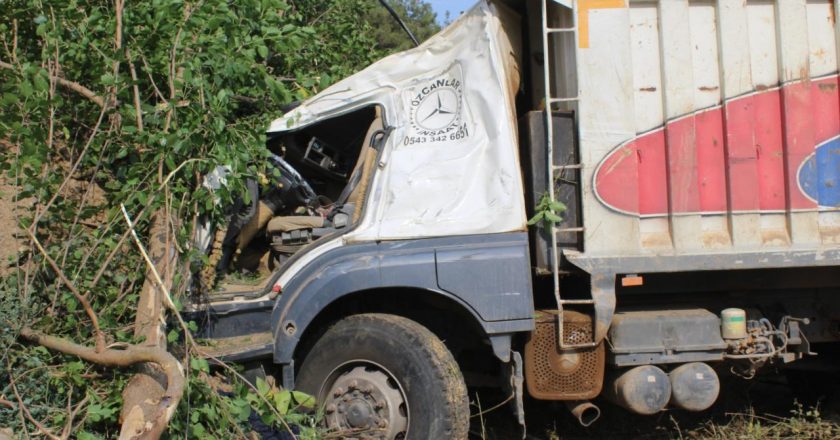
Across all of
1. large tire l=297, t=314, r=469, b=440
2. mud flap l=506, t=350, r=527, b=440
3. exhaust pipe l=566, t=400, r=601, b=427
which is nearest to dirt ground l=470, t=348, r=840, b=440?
exhaust pipe l=566, t=400, r=601, b=427

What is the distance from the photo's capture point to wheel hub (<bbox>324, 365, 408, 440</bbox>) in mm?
4254

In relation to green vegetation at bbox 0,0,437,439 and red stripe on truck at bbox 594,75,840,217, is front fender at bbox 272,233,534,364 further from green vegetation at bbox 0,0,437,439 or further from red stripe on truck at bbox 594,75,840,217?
red stripe on truck at bbox 594,75,840,217

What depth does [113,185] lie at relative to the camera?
4.13m

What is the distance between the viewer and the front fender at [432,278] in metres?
4.21

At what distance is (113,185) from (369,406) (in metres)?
1.92

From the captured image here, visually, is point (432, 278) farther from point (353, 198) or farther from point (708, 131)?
point (708, 131)

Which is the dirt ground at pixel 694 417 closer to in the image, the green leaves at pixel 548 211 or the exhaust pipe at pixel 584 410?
the exhaust pipe at pixel 584 410

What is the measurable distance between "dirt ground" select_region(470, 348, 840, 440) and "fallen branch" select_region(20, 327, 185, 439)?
2.58m

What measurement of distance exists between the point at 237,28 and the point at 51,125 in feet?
3.77

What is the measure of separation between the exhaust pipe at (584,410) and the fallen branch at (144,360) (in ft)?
7.77

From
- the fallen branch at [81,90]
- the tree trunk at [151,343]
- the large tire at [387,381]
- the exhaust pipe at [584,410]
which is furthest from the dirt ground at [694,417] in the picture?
the fallen branch at [81,90]

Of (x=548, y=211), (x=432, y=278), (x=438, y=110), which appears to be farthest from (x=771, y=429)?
(x=438, y=110)

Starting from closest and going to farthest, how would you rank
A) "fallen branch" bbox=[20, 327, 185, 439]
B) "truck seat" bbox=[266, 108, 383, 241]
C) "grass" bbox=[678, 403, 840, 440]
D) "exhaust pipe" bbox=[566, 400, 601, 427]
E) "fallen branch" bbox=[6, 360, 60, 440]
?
"fallen branch" bbox=[20, 327, 185, 439] → "fallen branch" bbox=[6, 360, 60, 440] → "exhaust pipe" bbox=[566, 400, 601, 427] → "truck seat" bbox=[266, 108, 383, 241] → "grass" bbox=[678, 403, 840, 440]

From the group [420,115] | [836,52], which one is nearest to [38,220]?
[420,115]
